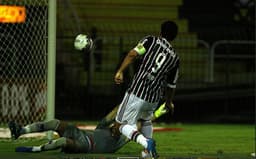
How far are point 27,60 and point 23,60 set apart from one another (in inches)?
12.9

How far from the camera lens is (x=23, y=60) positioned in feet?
51.9

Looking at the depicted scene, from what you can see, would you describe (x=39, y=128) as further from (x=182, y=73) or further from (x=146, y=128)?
(x=182, y=73)

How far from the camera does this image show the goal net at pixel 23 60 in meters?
14.2

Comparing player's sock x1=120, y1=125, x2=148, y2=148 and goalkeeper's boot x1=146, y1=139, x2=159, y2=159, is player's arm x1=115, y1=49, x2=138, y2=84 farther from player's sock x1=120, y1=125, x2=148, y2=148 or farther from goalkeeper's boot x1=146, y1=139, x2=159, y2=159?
goalkeeper's boot x1=146, y1=139, x2=159, y2=159

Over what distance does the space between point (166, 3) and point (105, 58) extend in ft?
11.9

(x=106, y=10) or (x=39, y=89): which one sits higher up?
(x=106, y=10)

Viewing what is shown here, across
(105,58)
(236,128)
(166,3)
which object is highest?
(166,3)

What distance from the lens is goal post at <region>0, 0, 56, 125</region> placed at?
41.1 ft

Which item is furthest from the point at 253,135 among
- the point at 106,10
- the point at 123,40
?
the point at 106,10

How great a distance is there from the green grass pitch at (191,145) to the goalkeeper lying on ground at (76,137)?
13 cm

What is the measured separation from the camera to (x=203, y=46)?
→ 74.3ft

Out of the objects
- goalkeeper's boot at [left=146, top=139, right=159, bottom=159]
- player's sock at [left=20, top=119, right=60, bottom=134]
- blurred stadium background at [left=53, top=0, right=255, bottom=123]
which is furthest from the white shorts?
blurred stadium background at [left=53, top=0, right=255, bottom=123]

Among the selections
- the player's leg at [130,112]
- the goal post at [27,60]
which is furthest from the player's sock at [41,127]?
the goal post at [27,60]

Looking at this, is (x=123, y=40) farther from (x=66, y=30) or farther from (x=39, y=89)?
(x=39, y=89)
